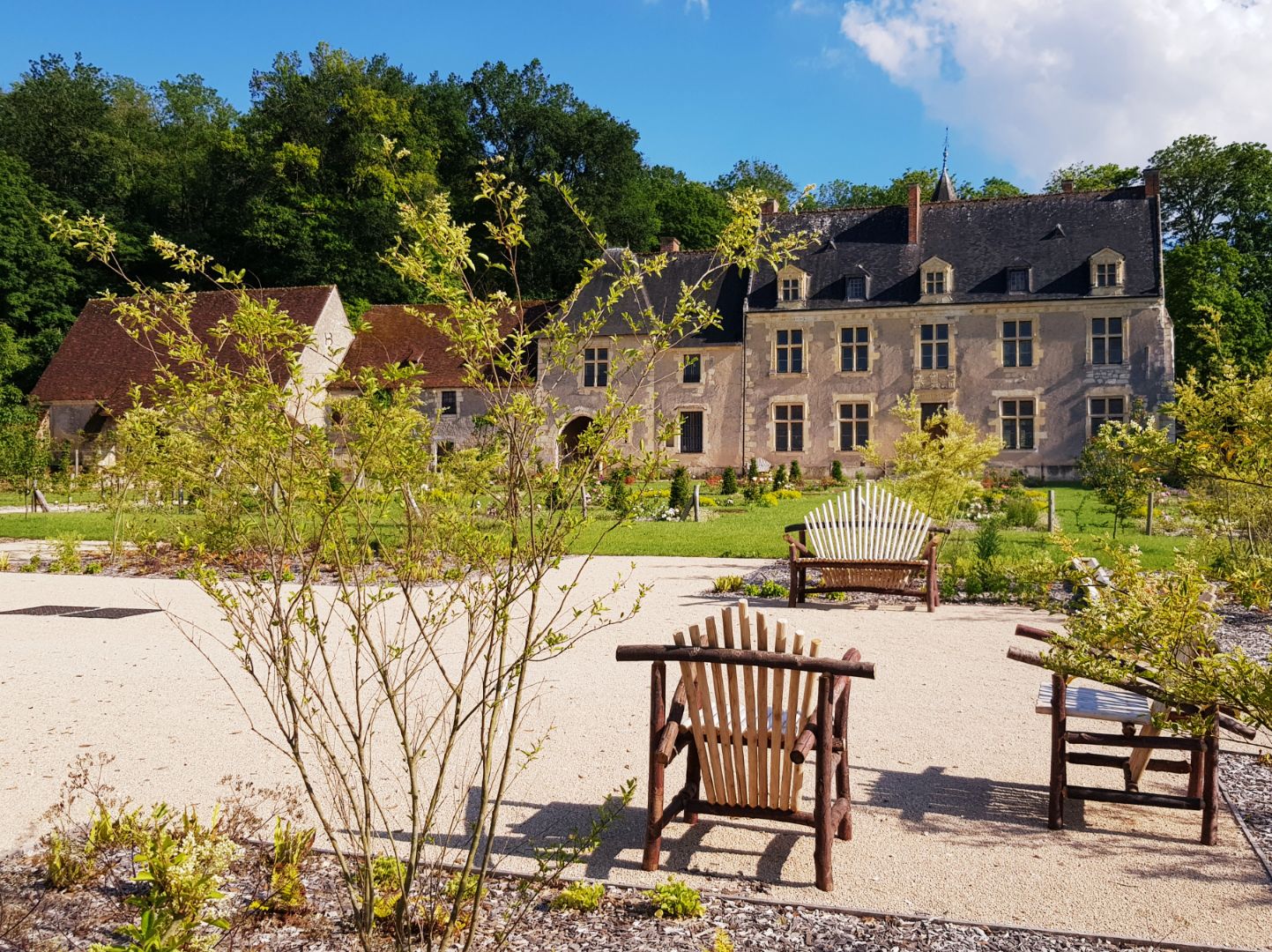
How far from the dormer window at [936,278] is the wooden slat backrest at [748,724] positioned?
33.3 metres

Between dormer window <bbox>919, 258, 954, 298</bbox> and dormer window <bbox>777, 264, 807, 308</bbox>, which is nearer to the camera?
dormer window <bbox>919, 258, 954, 298</bbox>

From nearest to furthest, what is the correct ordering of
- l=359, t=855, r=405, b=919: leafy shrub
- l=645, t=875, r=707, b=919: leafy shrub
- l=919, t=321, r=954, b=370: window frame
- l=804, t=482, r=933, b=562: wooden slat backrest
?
l=359, t=855, r=405, b=919: leafy shrub < l=645, t=875, r=707, b=919: leafy shrub < l=804, t=482, r=933, b=562: wooden slat backrest < l=919, t=321, r=954, b=370: window frame

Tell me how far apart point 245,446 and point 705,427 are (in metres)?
34.8

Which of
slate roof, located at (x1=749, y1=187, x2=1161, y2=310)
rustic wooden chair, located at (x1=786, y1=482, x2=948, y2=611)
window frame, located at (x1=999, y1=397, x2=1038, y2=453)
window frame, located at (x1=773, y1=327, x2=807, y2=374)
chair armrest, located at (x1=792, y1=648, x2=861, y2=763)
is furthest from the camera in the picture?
window frame, located at (x1=773, y1=327, x2=807, y2=374)

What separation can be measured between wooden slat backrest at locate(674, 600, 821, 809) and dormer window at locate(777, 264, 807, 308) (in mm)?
33141

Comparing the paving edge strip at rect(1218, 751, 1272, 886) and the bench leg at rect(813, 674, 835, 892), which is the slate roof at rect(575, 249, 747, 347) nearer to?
the paving edge strip at rect(1218, 751, 1272, 886)

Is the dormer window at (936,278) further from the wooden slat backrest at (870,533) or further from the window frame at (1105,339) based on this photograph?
the wooden slat backrest at (870,533)

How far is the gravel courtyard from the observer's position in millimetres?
4012

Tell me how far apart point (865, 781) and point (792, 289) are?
107ft

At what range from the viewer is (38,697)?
7.16 metres

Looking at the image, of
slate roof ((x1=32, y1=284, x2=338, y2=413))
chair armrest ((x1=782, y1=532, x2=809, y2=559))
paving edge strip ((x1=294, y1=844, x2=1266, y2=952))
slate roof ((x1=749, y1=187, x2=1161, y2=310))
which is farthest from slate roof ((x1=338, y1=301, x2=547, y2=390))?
paving edge strip ((x1=294, y1=844, x2=1266, y2=952))

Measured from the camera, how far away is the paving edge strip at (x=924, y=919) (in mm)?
3555

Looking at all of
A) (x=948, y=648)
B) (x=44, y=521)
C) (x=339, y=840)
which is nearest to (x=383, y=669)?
(x=339, y=840)

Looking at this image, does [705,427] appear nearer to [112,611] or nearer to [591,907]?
[112,611]
